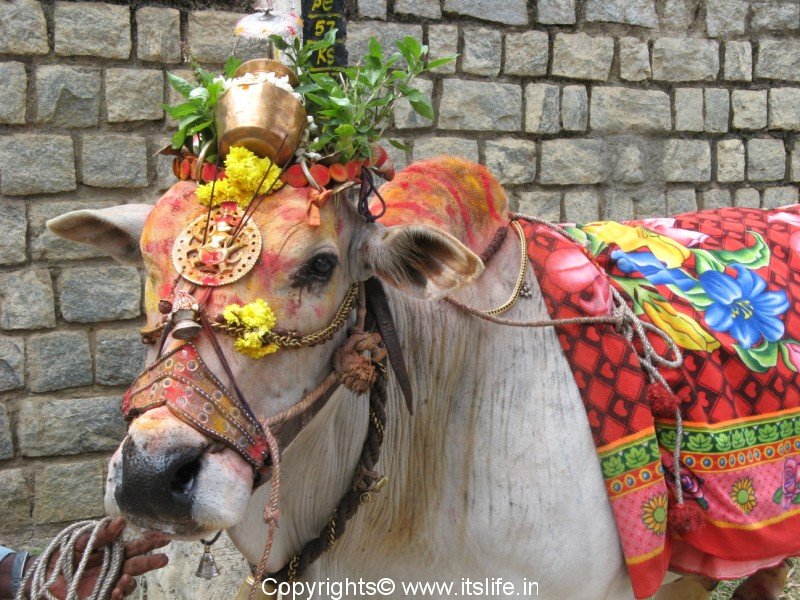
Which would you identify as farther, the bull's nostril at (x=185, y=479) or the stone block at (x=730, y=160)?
the stone block at (x=730, y=160)

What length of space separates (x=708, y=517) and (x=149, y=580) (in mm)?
2954

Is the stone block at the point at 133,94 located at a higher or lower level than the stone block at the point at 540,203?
higher

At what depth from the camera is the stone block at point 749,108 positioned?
6.27 meters

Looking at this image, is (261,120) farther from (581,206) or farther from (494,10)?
(581,206)

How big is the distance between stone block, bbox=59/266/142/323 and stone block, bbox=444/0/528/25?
2.58 metres

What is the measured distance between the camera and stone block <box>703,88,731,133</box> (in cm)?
616

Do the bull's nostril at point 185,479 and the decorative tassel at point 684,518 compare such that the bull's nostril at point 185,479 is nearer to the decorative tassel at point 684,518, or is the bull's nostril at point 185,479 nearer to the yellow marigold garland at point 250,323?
the yellow marigold garland at point 250,323

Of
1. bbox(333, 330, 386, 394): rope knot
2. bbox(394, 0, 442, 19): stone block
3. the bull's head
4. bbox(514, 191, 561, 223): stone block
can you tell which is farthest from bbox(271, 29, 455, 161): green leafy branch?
bbox(514, 191, 561, 223): stone block

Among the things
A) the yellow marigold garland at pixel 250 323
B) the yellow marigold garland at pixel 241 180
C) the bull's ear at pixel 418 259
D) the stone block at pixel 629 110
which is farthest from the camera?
the stone block at pixel 629 110

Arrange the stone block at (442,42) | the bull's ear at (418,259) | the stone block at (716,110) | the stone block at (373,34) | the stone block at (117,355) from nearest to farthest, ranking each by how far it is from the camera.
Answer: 1. the bull's ear at (418,259)
2. the stone block at (117,355)
3. the stone block at (373,34)
4. the stone block at (442,42)
5. the stone block at (716,110)

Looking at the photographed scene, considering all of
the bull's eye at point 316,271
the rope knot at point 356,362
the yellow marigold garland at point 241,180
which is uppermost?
the yellow marigold garland at point 241,180

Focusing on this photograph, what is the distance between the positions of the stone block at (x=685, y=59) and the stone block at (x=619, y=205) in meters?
0.86

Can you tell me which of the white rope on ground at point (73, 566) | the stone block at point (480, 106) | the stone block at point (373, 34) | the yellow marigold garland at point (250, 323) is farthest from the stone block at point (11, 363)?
the yellow marigold garland at point (250, 323)

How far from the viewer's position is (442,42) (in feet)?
→ 17.5
